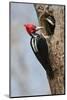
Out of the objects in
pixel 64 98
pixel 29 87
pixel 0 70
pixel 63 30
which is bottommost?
pixel 64 98

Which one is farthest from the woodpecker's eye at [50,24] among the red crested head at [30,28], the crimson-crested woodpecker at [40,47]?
the red crested head at [30,28]

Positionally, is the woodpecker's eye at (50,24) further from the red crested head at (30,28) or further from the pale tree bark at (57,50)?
the red crested head at (30,28)

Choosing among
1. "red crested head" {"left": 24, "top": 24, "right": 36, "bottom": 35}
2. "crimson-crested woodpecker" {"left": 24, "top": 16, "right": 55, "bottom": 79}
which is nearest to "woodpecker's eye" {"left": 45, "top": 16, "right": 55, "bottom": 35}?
"crimson-crested woodpecker" {"left": 24, "top": 16, "right": 55, "bottom": 79}

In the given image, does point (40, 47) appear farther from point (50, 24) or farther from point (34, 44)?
point (50, 24)

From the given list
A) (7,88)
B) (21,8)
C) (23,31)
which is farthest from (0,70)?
(21,8)

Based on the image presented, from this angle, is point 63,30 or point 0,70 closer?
point 0,70

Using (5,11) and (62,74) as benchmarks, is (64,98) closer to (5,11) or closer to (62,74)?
(62,74)
